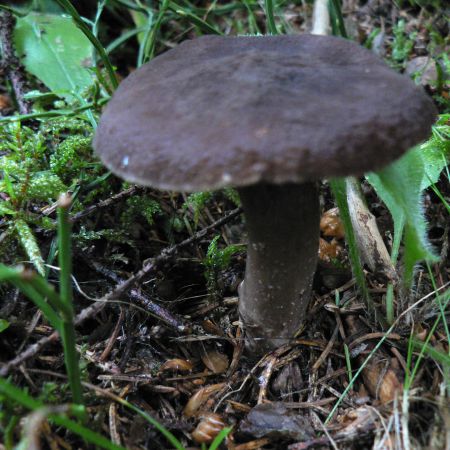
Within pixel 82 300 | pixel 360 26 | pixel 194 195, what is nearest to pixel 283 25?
pixel 360 26

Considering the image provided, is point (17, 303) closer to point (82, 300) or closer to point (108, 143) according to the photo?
point (82, 300)

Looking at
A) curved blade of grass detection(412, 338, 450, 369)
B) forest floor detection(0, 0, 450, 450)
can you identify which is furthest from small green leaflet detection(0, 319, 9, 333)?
curved blade of grass detection(412, 338, 450, 369)

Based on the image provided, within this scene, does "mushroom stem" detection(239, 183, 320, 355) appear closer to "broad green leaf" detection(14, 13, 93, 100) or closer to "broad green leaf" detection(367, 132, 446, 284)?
"broad green leaf" detection(367, 132, 446, 284)

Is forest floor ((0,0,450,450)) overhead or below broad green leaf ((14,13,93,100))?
below

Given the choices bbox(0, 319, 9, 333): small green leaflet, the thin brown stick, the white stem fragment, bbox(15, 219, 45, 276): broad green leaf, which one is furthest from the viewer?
the white stem fragment

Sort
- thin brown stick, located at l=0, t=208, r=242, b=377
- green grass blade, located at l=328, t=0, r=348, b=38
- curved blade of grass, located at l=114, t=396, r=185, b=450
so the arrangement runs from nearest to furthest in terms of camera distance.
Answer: curved blade of grass, located at l=114, t=396, r=185, b=450, thin brown stick, located at l=0, t=208, r=242, b=377, green grass blade, located at l=328, t=0, r=348, b=38

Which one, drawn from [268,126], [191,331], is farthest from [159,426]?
[268,126]

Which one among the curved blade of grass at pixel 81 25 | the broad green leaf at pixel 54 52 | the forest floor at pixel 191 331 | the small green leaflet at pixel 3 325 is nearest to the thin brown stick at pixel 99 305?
the forest floor at pixel 191 331

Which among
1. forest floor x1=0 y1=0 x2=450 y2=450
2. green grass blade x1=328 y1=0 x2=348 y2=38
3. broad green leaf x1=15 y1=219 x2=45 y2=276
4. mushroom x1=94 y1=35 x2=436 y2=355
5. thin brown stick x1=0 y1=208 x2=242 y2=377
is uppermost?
mushroom x1=94 y1=35 x2=436 y2=355
